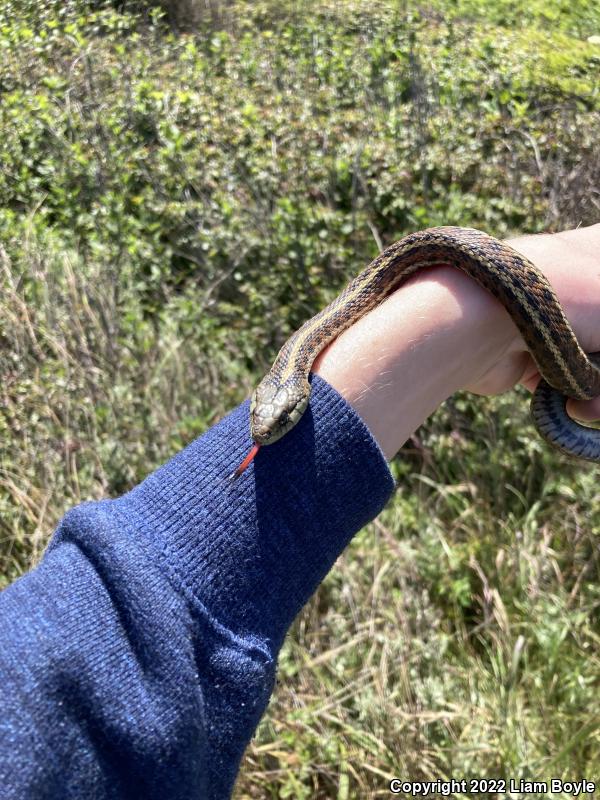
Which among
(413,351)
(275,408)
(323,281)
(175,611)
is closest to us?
(175,611)

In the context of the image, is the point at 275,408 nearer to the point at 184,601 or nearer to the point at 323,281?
the point at 184,601

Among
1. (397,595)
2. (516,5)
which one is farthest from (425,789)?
(516,5)

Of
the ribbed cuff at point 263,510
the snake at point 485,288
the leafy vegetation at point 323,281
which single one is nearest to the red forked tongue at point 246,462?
the ribbed cuff at point 263,510

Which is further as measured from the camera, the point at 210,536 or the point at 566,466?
the point at 566,466

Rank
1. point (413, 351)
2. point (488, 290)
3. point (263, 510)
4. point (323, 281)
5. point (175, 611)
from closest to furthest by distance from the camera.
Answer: point (175, 611)
point (263, 510)
point (413, 351)
point (488, 290)
point (323, 281)

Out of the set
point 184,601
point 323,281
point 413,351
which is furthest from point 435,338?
point 323,281

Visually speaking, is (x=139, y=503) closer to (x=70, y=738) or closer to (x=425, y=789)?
(x=70, y=738)
